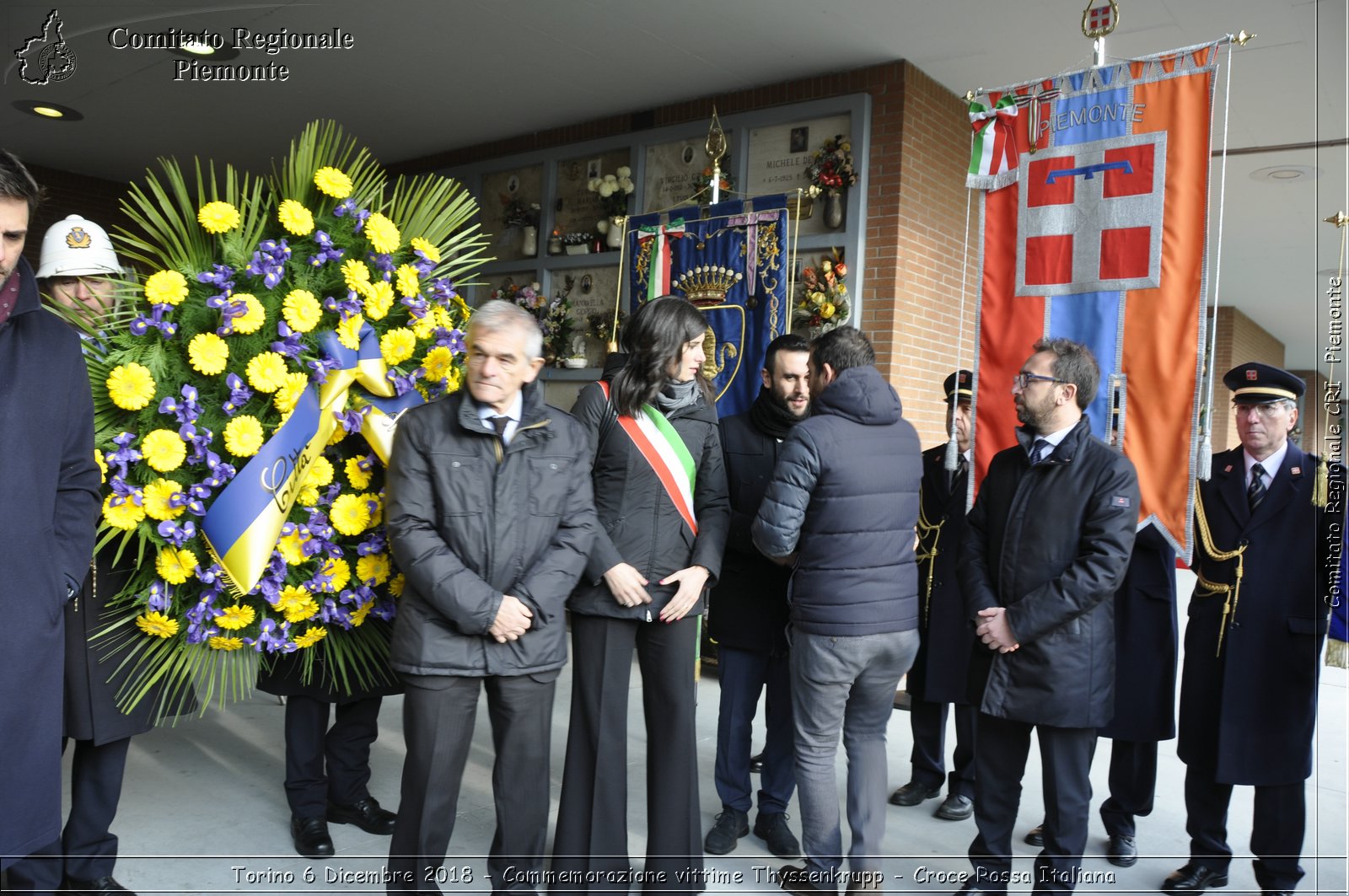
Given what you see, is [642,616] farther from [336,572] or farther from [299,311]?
[299,311]

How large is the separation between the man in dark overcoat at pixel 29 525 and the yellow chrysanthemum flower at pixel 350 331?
0.80 meters

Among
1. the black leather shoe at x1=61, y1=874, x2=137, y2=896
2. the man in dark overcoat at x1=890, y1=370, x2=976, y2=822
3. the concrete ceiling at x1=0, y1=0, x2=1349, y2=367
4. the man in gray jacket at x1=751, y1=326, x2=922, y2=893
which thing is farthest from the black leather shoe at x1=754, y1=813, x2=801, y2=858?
the concrete ceiling at x1=0, y1=0, x2=1349, y2=367

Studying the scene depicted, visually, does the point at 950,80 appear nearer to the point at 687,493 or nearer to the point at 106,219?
the point at 687,493

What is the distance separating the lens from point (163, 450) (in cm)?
248

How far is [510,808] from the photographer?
2582 mm

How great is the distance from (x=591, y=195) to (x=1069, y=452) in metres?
5.17

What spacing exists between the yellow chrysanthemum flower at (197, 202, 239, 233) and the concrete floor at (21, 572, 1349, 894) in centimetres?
184

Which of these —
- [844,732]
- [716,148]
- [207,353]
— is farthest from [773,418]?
[716,148]

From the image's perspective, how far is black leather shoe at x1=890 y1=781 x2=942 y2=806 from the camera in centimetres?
363

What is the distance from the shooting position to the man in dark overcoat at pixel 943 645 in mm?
3598

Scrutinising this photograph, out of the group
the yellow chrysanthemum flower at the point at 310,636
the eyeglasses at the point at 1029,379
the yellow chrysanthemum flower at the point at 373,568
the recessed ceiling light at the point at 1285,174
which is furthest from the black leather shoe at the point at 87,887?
the recessed ceiling light at the point at 1285,174

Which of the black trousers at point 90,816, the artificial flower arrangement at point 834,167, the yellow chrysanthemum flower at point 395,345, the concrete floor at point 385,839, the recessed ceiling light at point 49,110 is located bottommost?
the concrete floor at point 385,839

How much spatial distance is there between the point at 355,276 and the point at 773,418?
4.62 ft

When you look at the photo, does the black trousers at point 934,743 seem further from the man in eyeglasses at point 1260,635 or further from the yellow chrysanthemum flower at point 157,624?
the yellow chrysanthemum flower at point 157,624
